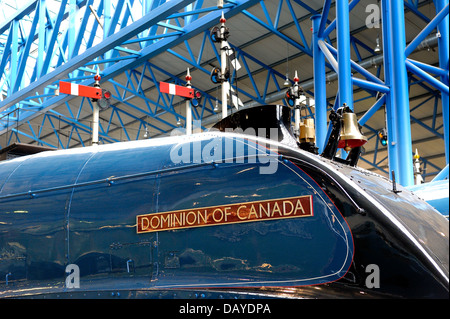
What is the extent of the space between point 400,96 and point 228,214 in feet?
21.5

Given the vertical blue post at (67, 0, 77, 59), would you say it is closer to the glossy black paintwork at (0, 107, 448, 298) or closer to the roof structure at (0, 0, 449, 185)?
the roof structure at (0, 0, 449, 185)

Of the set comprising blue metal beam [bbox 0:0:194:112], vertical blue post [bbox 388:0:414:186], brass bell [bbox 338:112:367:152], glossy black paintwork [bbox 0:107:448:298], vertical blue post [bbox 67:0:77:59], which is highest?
vertical blue post [bbox 67:0:77:59]

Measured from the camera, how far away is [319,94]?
12.3 m

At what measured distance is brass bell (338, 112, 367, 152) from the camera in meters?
5.06

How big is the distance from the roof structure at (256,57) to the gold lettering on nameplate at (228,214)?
5.77 meters

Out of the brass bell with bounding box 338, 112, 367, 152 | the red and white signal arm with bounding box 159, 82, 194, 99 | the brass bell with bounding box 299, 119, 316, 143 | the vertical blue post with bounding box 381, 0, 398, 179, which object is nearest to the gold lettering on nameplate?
the brass bell with bounding box 299, 119, 316, 143

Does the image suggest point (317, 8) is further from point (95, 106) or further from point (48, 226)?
point (48, 226)

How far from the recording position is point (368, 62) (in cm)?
1938

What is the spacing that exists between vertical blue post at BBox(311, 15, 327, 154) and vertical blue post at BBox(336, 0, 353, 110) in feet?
5.13

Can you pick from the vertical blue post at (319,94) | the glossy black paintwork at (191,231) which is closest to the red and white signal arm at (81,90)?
the vertical blue post at (319,94)

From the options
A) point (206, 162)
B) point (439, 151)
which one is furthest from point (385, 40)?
point (439, 151)

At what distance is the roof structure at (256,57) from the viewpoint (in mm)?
10555

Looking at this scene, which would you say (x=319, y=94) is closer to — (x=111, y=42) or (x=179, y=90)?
(x=179, y=90)
